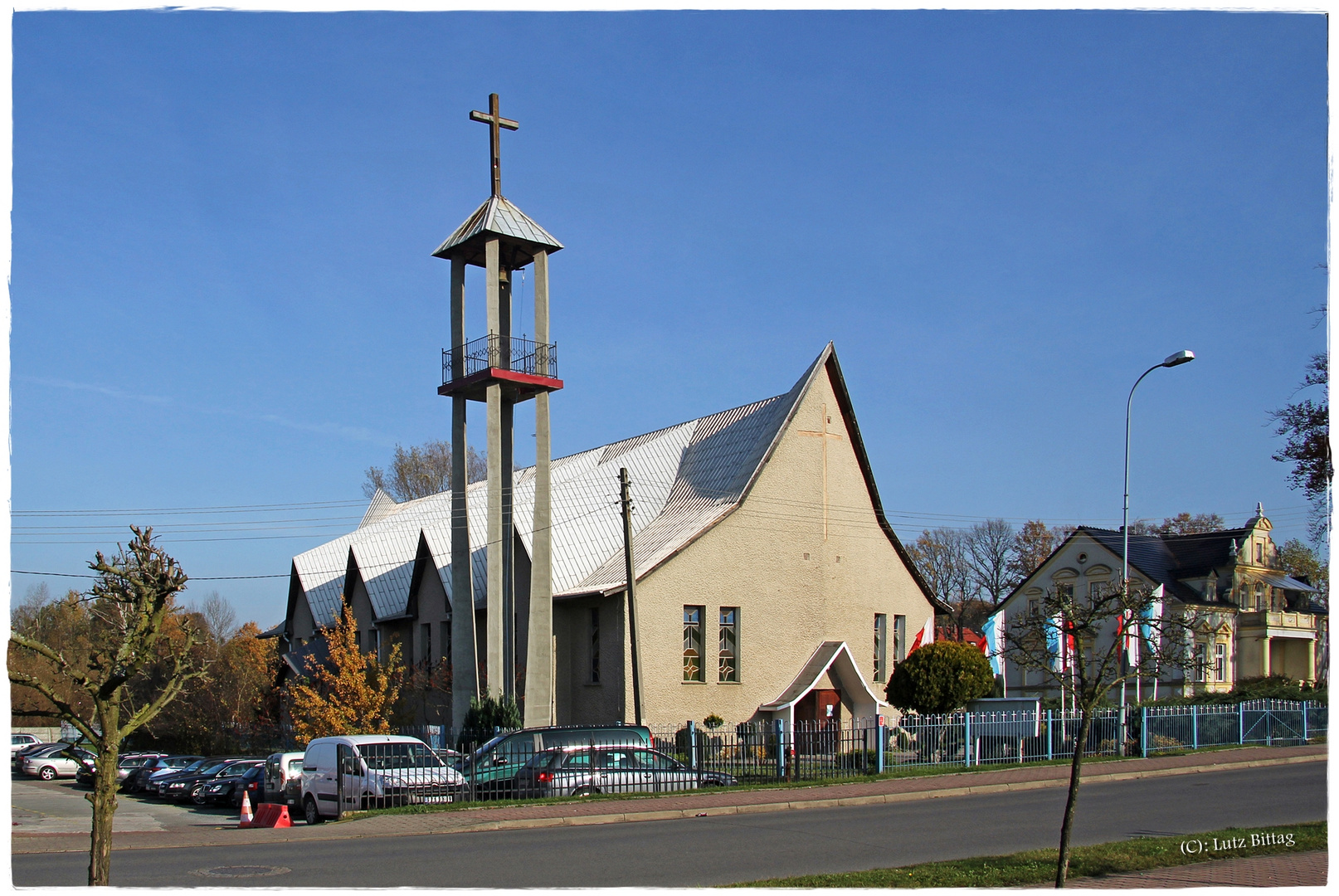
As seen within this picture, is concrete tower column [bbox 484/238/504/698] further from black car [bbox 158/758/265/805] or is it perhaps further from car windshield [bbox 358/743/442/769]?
car windshield [bbox 358/743/442/769]

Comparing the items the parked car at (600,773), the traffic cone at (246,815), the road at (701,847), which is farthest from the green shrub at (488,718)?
the road at (701,847)

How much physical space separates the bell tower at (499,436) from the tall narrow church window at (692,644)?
4402mm

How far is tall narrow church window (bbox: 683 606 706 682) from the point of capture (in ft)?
121

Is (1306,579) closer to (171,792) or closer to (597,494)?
(597,494)

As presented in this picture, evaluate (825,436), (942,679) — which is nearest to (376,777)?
(942,679)

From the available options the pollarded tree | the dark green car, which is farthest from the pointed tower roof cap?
the pollarded tree

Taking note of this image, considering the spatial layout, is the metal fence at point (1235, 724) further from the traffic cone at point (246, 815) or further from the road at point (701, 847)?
the traffic cone at point (246, 815)

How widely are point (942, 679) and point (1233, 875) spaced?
22454 millimetres

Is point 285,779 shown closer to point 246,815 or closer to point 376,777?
point 246,815

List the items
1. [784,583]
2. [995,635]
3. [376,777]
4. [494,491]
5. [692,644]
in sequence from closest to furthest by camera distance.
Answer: [376,777]
[494,491]
[692,644]
[784,583]
[995,635]

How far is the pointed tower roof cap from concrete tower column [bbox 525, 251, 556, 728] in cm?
57

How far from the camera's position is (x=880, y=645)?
42.3 metres

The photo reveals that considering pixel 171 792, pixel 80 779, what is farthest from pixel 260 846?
pixel 80 779

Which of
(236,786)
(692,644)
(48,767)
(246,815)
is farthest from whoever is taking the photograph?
(48,767)
